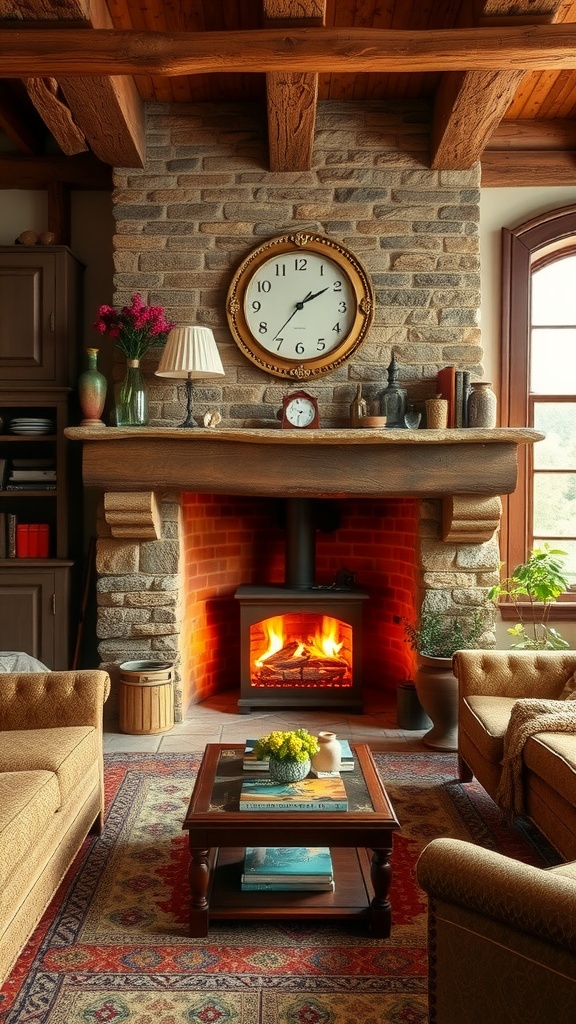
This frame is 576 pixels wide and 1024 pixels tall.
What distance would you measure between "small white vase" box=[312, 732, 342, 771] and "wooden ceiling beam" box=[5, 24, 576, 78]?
2.56 meters

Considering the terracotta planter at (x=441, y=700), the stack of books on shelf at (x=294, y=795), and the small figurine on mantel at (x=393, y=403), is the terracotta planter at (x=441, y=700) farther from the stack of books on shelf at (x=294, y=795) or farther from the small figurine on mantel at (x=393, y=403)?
the stack of books on shelf at (x=294, y=795)

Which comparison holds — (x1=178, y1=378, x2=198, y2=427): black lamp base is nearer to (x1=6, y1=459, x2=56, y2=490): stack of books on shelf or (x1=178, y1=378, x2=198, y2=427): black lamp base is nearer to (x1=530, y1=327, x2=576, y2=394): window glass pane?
(x1=6, y1=459, x2=56, y2=490): stack of books on shelf

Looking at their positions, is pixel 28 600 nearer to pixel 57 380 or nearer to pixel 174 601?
pixel 174 601

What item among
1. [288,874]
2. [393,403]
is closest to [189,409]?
[393,403]

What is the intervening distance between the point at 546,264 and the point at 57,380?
9.86ft

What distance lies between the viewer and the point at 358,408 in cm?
437

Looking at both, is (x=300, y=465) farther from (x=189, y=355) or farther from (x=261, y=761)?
(x=261, y=761)

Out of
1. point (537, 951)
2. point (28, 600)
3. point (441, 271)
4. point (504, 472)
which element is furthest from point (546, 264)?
point (537, 951)

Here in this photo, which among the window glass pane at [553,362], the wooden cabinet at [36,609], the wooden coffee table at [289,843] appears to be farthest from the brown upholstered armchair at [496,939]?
the window glass pane at [553,362]

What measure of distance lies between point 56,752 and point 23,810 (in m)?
0.50

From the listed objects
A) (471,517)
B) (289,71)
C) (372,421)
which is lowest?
(471,517)

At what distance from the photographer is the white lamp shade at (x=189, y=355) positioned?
4.09m

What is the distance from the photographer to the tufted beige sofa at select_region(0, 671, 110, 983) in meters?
2.07

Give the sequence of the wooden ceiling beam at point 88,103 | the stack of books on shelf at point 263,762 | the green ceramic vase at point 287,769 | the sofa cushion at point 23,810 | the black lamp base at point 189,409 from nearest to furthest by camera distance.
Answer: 1. the sofa cushion at point 23,810
2. the green ceramic vase at point 287,769
3. the stack of books on shelf at point 263,762
4. the wooden ceiling beam at point 88,103
5. the black lamp base at point 189,409
